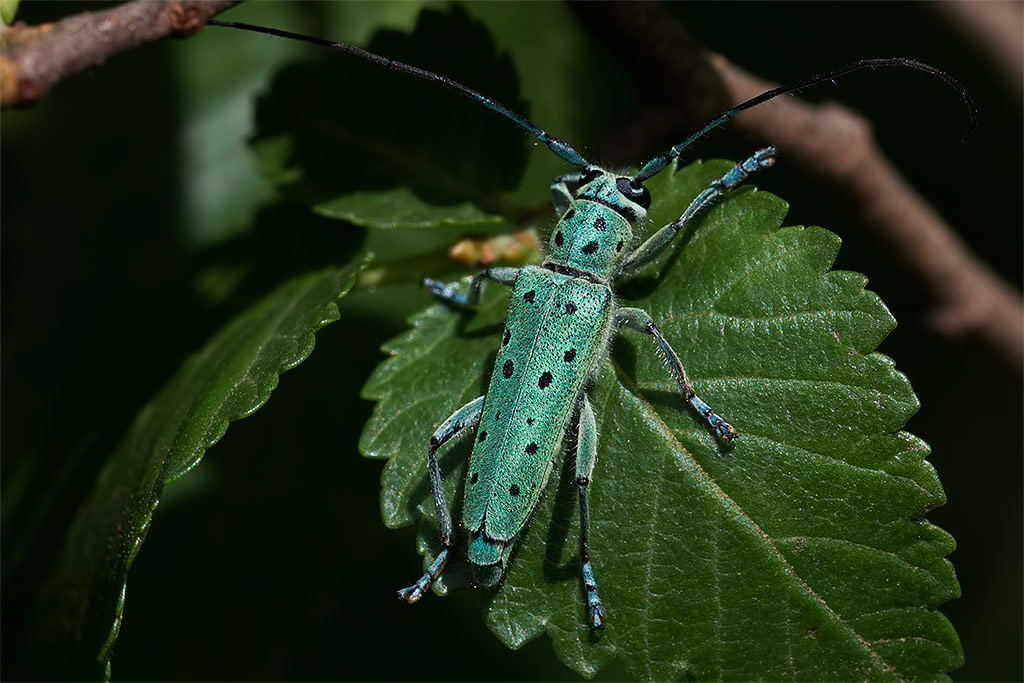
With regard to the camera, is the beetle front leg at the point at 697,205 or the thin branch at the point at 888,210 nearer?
the beetle front leg at the point at 697,205

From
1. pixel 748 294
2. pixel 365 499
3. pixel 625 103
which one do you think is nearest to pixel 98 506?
pixel 365 499

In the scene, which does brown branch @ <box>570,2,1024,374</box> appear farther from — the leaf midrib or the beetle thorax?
the leaf midrib

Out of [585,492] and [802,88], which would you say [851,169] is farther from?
[585,492]

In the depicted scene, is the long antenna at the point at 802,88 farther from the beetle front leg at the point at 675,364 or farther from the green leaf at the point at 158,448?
the green leaf at the point at 158,448

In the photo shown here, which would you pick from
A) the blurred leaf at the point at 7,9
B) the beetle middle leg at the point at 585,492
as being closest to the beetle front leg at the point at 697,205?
the beetle middle leg at the point at 585,492

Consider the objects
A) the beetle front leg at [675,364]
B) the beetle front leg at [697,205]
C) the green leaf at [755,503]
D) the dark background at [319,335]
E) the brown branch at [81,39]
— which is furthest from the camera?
the dark background at [319,335]

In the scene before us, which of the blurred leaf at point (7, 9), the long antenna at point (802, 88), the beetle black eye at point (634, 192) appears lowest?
the beetle black eye at point (634, 192)

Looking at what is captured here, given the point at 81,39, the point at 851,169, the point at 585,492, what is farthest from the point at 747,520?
the point at 81,39
